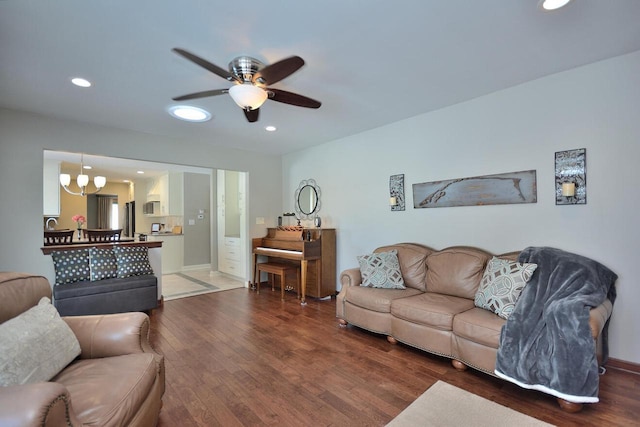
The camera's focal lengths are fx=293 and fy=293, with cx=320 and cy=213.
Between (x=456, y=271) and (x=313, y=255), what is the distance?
6.66ft

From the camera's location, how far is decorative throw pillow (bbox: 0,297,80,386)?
1209 mm

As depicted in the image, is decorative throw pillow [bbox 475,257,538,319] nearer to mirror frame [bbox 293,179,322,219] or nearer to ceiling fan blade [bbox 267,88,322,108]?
ceiling fan blade [bbox 267,88,322,108]

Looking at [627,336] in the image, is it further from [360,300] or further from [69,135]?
[69,135]

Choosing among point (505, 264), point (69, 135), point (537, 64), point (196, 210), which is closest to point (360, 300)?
point (505, 264)

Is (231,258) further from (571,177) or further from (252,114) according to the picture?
(571,177)

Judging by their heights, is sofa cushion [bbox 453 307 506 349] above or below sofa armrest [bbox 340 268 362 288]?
below

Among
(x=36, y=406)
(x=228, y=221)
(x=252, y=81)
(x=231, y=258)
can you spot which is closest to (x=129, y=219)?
(x=228, y=221)

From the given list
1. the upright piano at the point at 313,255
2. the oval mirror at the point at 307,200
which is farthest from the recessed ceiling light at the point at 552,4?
the oval mirror at the point at 307,200

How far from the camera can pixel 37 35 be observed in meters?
2.03

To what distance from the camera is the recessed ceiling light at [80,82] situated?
266 centimetres

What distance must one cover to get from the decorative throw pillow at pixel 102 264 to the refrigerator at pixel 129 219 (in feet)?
18.5

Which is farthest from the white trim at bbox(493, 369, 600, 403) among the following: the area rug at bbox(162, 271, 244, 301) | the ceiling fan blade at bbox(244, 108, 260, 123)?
the area rug at bbox(162, 271, 244, 301)

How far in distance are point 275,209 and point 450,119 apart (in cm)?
348

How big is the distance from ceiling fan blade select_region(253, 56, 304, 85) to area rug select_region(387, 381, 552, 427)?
2.29 meters
